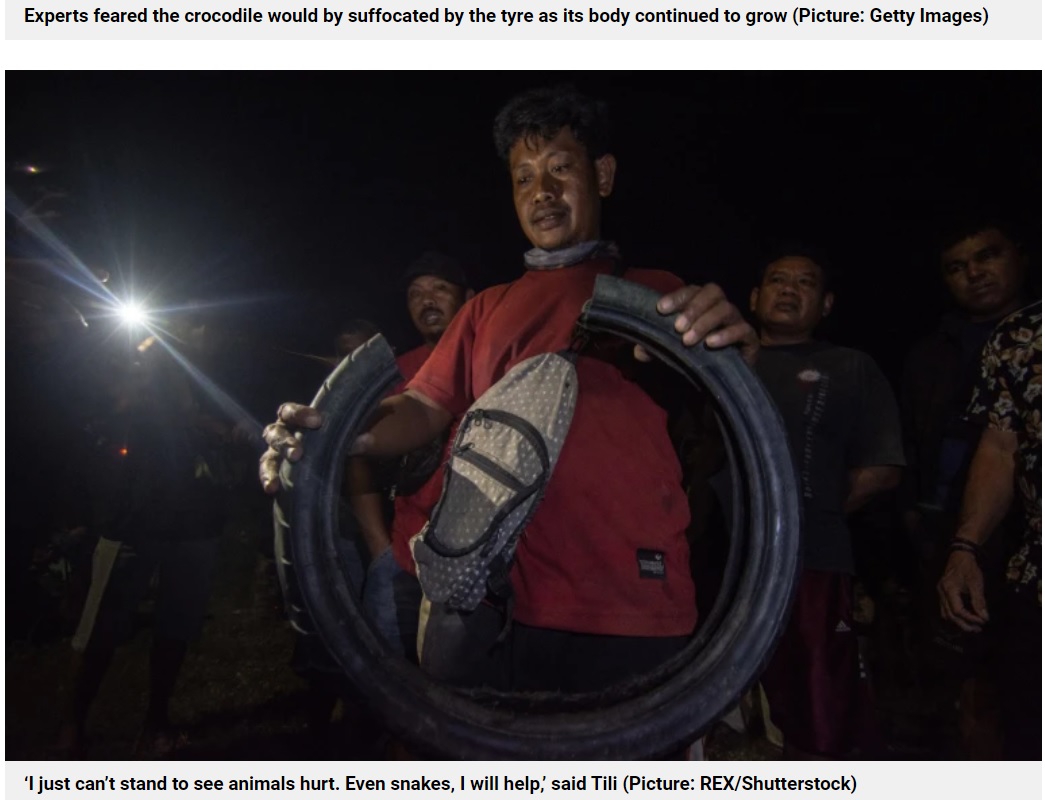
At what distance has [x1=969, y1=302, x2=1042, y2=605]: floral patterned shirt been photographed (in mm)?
1931

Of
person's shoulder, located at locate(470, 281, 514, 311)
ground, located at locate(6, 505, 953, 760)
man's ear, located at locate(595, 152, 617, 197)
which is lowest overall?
ground, located at locate(6, 505, 953, 760)

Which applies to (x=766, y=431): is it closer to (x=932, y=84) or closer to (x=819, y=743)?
(x=819, y=743)

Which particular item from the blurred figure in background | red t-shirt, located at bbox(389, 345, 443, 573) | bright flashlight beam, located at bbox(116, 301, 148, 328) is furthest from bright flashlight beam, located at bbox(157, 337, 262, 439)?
the blurred figure in background

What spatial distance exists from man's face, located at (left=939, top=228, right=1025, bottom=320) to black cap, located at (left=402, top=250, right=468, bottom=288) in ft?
7.47

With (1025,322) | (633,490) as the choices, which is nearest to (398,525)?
(633,490)

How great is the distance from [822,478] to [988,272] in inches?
47.4

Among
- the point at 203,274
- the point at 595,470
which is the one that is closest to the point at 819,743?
the point at 595,470

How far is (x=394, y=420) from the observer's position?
6.24 feet

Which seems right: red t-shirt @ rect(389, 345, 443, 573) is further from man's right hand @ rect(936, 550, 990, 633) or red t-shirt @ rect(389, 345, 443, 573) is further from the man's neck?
the man's neck

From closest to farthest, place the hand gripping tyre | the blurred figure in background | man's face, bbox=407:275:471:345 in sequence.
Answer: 1. the hand gripping tyre
2. the blurred figure in background
3. man's face, bbox=407:275:471:345

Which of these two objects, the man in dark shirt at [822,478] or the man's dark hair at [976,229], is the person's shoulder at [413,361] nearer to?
the man in dark shirt at [822,478]

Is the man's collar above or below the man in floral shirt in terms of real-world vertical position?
above

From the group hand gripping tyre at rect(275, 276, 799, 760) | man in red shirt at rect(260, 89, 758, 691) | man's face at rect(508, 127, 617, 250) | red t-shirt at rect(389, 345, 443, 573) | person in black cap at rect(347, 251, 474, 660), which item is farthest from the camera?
red t-shirt at rect(389, 345, 443, 573)

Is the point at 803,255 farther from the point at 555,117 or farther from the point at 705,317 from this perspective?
the point at 705,317
